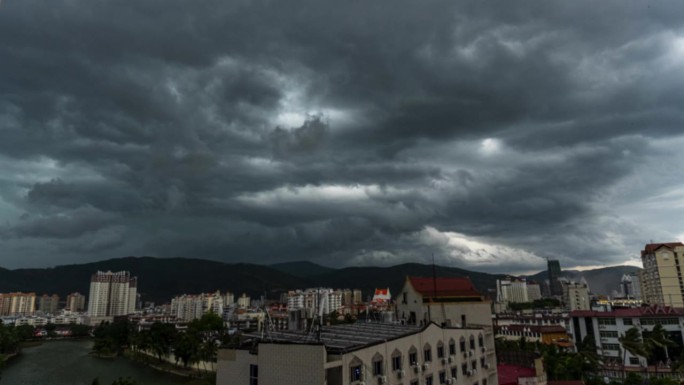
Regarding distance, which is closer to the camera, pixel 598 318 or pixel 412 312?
pixel 412 312

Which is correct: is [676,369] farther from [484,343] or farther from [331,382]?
[331,382]

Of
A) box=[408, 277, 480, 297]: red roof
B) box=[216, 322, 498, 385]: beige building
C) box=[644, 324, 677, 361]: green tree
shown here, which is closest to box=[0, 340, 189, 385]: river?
box=[408, 277, 480, 297]: red roof

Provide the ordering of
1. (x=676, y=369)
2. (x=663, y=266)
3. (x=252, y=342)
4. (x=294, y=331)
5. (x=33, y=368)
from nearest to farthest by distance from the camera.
A: (x=252, y=342) < (x=294, y=331) < (x=676, y=369) < (x=33, y=368) < (x=663, y=266)

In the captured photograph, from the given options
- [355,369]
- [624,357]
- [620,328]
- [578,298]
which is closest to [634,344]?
[624,357]

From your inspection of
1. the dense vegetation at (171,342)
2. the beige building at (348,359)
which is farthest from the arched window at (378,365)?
the dense vegetation at (171,342)

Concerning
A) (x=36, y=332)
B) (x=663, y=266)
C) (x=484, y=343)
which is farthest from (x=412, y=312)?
(x=36, y=332)

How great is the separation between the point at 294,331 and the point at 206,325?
382 feet

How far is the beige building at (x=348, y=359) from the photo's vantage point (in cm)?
1994

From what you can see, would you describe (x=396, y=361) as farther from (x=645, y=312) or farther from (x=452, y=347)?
(x=645, y=312)

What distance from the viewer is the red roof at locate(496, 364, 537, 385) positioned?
43.6 metres

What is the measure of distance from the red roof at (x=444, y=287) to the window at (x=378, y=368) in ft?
77.7

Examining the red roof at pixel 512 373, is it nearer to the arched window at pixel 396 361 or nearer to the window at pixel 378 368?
the arched window at pixel 396 361

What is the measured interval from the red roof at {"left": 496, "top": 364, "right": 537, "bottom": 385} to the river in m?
63.1

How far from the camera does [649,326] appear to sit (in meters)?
69.6
